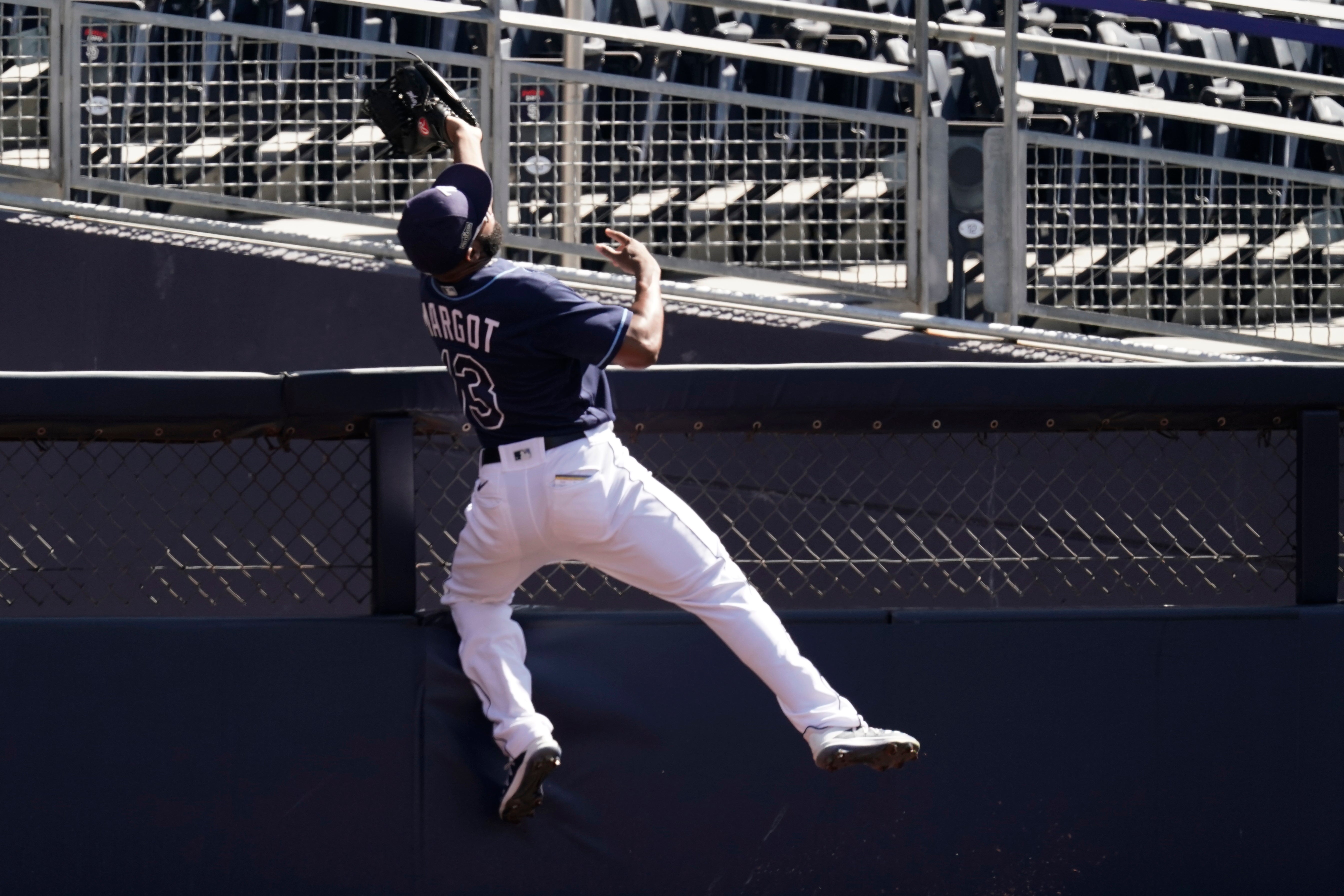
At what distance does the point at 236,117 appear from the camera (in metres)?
6.42

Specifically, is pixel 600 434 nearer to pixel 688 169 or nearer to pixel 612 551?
pixel 612 551

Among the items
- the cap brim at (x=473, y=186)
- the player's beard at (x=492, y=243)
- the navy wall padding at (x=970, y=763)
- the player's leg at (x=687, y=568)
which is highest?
the cap brim at (x=473, y=186)

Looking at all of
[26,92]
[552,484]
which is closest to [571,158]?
[26,92]

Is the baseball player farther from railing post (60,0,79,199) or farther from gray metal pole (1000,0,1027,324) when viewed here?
railing post (60,0,79,199)

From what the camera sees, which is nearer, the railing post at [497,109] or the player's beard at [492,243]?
the player's beard at [492,243]

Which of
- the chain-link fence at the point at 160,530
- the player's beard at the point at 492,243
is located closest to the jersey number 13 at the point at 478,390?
the player's beard at the point at 492,243

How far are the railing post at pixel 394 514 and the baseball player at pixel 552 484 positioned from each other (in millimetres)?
233

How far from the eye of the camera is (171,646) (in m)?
3.67

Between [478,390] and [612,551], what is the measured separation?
481 mm

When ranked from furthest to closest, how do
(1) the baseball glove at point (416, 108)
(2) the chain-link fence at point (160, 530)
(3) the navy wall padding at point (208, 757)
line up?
1. (2) the chain-link fence at point (160, 530)
2. (1) the baseball glove at point (416, 108)
3. (3) the navy wall padding at point (208, 757)

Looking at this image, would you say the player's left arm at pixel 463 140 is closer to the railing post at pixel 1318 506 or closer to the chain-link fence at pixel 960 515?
the chain-link fence at pixel 960 515

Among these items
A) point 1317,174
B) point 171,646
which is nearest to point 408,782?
point 171,646

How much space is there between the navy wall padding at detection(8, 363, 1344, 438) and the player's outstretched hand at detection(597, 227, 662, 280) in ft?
0.98

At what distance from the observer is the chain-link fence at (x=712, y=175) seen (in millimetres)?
6223
